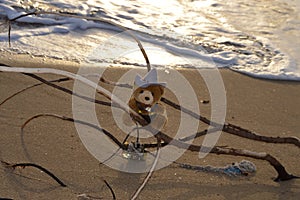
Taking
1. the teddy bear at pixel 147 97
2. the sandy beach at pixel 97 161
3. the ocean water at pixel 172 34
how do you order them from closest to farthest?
the teddy bear at pixel 147 97, the sandy beach at pixel 97 161, the ocean water at pixel 172 34

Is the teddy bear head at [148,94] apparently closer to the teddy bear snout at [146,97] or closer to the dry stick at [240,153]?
the teddy bear snout at [146,97]

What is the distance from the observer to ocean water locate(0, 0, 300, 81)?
3.77 m

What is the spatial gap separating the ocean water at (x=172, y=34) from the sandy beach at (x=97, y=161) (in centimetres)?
72

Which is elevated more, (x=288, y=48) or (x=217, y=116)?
(x=288, y=48)

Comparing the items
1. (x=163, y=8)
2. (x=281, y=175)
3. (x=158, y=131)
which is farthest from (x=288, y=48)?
(x=158, y=131)

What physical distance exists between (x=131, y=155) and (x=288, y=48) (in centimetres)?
248

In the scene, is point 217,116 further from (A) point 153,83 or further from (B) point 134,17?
(B) point 134,17

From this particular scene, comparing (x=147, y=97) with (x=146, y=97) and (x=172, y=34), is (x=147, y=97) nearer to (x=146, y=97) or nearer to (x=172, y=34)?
(x=146, y=97)

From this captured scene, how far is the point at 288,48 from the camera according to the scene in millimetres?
4340

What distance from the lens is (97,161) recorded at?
7.43 feet

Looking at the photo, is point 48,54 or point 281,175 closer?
point 281,175

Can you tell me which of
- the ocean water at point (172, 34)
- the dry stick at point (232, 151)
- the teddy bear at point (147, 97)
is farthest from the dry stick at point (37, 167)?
the ocean water at point (172, 34)

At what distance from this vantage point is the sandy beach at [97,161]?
209cm

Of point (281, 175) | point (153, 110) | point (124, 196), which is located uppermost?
point (153, 110)
